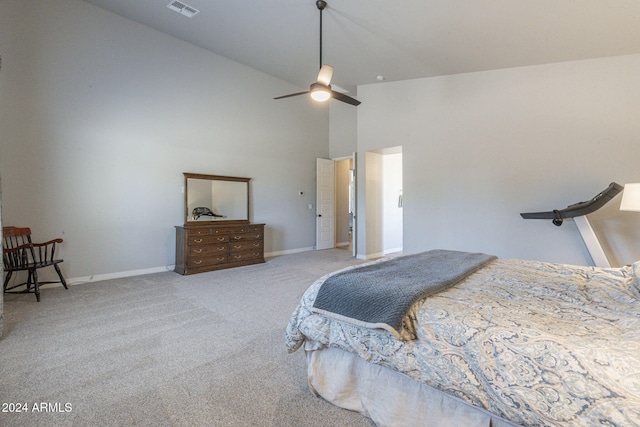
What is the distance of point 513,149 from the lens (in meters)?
4.37

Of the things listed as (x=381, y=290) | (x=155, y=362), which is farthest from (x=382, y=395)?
(x=155, y=362)

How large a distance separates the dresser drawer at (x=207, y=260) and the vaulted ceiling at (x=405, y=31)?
3.60m

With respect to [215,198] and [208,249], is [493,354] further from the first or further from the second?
[215,198]

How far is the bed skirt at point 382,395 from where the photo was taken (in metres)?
1.28

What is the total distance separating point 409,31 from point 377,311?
12.8 ft

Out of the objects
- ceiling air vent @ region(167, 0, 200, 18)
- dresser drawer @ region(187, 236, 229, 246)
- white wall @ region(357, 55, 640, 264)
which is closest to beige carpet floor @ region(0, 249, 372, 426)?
dresser drawer @ region(187, 236, 229, 246)

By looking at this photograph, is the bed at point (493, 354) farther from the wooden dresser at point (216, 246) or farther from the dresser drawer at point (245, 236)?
the dresser drawer at point (245, 236)

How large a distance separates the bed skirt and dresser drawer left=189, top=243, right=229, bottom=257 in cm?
357

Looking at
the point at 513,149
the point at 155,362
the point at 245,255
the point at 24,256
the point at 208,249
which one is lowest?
the point at 155,362

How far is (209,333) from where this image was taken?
8.57ft

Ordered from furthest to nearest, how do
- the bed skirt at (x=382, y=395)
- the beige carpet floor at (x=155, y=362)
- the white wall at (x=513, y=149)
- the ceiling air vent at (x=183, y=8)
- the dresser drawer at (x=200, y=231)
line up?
the dresser drawer at (x=200, y=231) < the ceiling air vent at (x=183, y=8) < the white wall at (x=513, y=149) < the beige carpet floor at (x=155, y=362) < the bed skirt at (x=382, y=395)

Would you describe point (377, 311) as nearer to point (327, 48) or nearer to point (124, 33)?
point (327, 48)

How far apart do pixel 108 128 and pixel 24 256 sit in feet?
6.58

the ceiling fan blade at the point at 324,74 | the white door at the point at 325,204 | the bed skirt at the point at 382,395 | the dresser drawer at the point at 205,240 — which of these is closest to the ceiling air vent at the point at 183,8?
the ceiling fan blade at the point at 324,74
